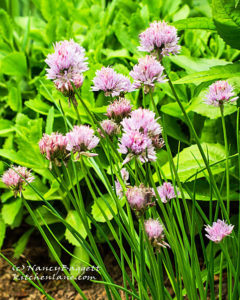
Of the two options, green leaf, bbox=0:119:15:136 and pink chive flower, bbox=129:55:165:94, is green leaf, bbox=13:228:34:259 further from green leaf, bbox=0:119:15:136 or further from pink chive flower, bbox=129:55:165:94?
pink chive flower, bbox=129:55:165:94

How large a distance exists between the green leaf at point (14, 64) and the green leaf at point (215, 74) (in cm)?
74

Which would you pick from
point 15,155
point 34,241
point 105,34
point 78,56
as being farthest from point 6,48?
point 78,56

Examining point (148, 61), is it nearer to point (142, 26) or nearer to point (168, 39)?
point (168, 39)

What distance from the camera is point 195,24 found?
111 centimetres

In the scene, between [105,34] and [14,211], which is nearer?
[14,211]

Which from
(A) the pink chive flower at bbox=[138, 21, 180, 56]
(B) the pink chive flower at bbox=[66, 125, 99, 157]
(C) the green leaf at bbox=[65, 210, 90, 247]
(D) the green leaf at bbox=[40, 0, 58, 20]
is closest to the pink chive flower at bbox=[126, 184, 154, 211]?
(B) the pink chive flower at bbox=[66, 125, 99, 157]

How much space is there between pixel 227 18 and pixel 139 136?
0.64 meters

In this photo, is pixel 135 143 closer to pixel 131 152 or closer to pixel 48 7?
pixel 131 152

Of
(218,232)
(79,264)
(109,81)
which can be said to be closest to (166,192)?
(218,232)

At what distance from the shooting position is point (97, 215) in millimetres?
1163

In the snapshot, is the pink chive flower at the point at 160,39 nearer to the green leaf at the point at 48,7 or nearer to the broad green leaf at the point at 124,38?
the broad green leaf at the point at 124,38

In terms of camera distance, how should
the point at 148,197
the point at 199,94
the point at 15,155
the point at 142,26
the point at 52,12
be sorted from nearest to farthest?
the point at 148,197, the point at 199,94, the point at 15,155, the point at 142,26, the point at 52,12

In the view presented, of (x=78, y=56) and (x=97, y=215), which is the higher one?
(x=78, y=56)

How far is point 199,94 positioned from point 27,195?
2.08 ft
